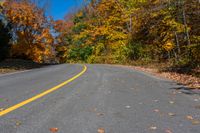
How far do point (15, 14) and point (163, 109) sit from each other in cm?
3676

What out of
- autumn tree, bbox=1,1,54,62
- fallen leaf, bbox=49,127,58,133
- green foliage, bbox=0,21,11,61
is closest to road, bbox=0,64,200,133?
fallen leaf, bbox=49,127,58,133

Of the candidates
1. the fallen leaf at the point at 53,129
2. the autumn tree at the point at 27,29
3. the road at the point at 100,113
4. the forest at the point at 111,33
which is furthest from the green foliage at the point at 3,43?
the fallen leaf at the point at 53,129

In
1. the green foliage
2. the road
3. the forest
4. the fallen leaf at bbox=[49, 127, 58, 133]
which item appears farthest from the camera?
the green foliage

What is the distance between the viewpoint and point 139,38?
1208 inches

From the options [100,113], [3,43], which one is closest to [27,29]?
[3,43]

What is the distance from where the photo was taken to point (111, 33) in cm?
3850

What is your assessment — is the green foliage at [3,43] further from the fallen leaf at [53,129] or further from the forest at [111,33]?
the fallen leaf at [53,129]

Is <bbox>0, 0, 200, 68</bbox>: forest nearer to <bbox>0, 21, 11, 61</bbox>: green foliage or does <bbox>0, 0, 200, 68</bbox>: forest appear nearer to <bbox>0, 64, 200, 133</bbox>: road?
<bbox>0, 21, 11, 61</bbox>: green foliage

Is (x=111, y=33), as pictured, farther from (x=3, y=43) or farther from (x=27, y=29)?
(x=3, y=43)

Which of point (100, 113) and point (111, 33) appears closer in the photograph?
point (100, 113)

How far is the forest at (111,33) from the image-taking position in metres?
18.5

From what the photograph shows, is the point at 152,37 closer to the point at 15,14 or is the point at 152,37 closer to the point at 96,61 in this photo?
the point at 96,61

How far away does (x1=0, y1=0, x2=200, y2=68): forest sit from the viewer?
60.7ft

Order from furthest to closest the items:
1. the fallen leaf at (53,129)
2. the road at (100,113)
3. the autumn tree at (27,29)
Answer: the autumn tree at (27,29), the road at (100,113), the fallen leaf at (53,129)
